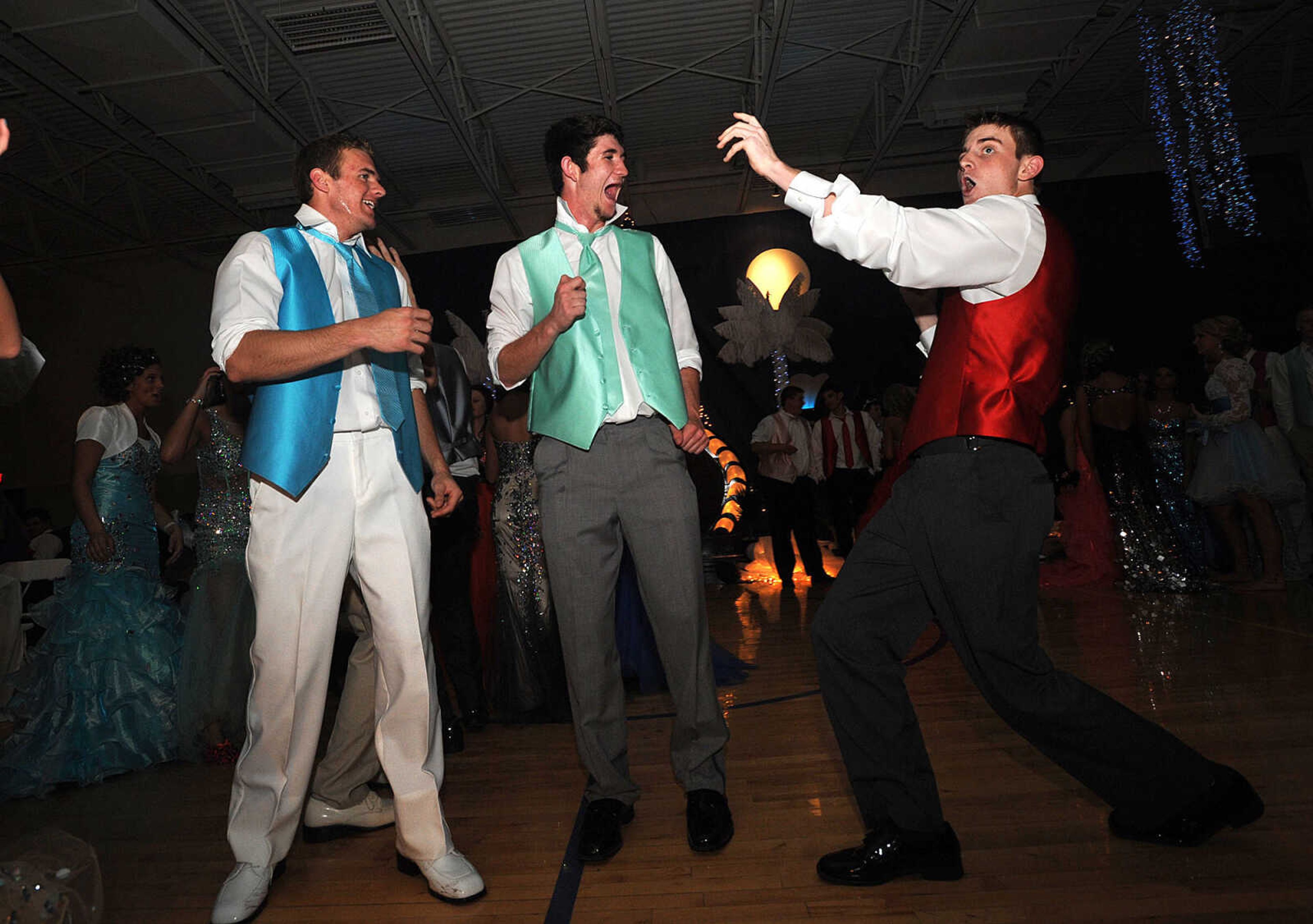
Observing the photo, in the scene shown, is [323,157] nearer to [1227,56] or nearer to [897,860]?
[897,860]

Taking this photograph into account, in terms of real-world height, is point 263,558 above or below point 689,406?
below

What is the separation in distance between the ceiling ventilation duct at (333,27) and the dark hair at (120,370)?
14.0ft

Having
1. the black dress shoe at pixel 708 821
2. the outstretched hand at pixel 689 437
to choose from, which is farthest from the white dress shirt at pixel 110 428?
the black dress shoe at pixel 708 821

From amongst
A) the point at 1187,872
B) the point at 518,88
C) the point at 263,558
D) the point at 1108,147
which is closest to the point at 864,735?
the point at 1187,872

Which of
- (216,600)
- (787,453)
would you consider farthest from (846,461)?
(216,600)

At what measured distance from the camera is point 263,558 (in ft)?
6.40

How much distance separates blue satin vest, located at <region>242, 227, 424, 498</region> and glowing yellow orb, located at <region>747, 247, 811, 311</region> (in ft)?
29.3

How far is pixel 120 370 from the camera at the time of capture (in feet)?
12.0

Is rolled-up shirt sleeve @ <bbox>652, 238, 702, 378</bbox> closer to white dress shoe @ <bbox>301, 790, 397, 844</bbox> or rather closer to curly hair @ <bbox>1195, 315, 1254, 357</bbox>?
white dress shoe @ <bbox>301, 790, 397, 844</bbox>

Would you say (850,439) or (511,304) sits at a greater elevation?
(511,304)

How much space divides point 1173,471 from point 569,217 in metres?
5.40

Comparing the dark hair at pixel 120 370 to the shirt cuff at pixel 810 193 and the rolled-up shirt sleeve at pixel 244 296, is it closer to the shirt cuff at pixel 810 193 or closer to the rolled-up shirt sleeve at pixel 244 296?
the rolled-up shirt sleeve at pixel 244 296

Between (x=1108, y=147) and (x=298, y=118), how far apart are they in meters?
8.93

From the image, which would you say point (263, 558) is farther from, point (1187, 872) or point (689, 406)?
point (1187, 872)
